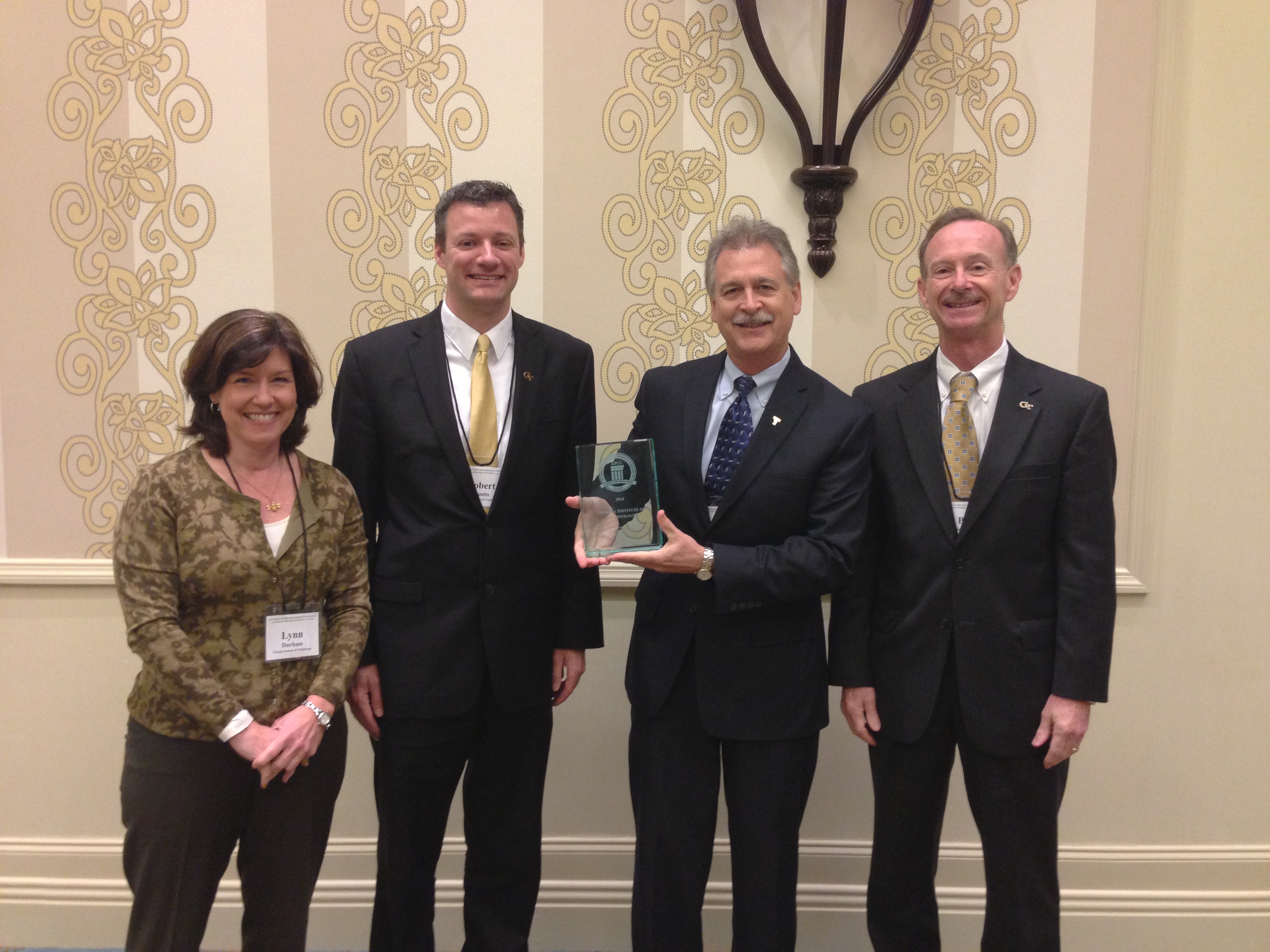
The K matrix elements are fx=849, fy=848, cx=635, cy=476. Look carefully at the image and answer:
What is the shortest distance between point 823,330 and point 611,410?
0.65 metres

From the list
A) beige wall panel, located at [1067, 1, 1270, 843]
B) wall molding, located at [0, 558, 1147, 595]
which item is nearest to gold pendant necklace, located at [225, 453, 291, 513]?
wall molding, located at [0, 558, 1147, 595]

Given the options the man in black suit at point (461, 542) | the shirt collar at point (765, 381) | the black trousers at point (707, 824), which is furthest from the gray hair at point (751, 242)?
the black trousers at point (707, 824)

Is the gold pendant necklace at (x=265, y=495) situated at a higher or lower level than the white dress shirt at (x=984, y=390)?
lower

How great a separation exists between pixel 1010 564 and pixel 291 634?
4.75ft

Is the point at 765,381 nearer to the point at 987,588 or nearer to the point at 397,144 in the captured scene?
the point at 987,588

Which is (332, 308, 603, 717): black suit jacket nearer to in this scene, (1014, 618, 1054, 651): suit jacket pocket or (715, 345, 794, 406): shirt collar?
(715, 345, 794, 406): shirt collar

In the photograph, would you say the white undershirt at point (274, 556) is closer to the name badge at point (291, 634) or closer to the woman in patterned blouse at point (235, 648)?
the woman in patterned blouse at point (235, 648)

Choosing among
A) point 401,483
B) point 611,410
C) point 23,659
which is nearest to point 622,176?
point 611,410

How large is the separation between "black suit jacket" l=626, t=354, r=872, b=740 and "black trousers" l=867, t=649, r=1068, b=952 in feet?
0.81

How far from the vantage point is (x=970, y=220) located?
181 centimetres

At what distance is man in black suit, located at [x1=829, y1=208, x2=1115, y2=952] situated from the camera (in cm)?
175

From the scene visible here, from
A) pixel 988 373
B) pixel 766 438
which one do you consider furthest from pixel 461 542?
pixel 988 373

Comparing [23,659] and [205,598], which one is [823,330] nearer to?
[205,598]

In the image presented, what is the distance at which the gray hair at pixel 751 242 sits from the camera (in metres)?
1.78
